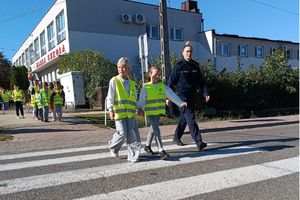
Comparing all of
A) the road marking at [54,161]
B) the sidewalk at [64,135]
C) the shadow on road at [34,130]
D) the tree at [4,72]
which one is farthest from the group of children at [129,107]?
the tree at [4,72]

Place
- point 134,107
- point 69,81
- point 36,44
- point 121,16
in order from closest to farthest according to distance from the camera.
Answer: point 134,107, point 69,81, point 121,16, point 36,44

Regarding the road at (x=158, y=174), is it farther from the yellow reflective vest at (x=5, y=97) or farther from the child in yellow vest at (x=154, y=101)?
the yellow reflective vest at (x=5, y=97)

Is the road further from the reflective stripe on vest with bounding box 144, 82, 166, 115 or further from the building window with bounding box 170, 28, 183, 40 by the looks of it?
the building window with bounding box 170, 28, 183, 40

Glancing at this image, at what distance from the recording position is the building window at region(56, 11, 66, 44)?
1259 inches

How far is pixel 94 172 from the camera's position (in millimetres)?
5797

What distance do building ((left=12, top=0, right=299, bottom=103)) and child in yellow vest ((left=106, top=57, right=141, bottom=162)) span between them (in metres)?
22.6

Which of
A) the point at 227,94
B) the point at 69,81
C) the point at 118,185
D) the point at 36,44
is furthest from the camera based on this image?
the point at 36,44

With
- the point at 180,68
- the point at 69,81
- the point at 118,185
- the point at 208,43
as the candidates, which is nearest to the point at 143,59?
the point at 180,68

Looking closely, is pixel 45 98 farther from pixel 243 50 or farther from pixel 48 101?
pixel 243 50

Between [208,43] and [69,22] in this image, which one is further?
[208,43]

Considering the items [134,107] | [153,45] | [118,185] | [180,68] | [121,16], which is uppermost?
[121,16]

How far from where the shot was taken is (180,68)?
7.58m

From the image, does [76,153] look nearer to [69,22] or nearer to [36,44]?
[69,22]

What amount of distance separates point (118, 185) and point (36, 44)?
143 ft
